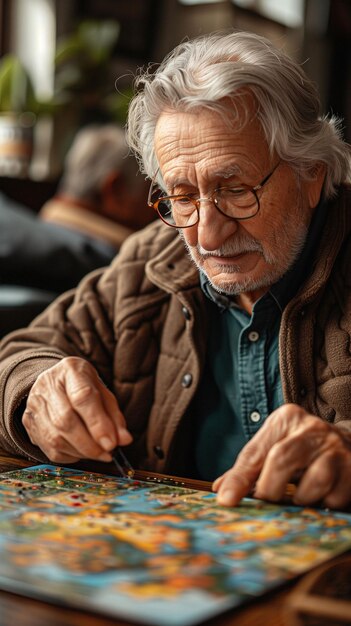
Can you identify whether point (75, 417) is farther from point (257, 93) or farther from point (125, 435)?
point (257, 93)

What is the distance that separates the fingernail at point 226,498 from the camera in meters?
1.12

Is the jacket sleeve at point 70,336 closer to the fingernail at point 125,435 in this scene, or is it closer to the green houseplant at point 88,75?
the fingernail at point 125,435

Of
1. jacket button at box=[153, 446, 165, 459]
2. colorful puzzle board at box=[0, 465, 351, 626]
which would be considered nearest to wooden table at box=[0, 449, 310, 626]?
colorful puzzle board at box=[0, 465, 351, 626]

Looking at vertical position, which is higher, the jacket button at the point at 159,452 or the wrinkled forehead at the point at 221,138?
the wrinkled forehead at the point at 221,138

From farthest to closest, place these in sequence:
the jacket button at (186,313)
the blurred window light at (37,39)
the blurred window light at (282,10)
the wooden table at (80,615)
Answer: the blurred window light at (282,10)
the blurred window light at (37,39)
the jacket button at (186,313)
the wooden table at (80,615)

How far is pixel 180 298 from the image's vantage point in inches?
67.1

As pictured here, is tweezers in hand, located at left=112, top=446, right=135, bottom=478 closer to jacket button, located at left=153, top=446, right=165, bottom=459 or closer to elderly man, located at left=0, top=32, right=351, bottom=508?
elderly man, located at left=0, top=32, right=351, bottom=508

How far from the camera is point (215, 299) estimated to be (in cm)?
171

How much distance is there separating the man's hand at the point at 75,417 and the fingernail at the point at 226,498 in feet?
0.79

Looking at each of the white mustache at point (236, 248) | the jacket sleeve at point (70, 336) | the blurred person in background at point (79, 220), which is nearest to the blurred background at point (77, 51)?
the blurred person in background at point (79, 220)

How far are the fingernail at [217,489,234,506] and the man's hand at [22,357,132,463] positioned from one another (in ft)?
0.79

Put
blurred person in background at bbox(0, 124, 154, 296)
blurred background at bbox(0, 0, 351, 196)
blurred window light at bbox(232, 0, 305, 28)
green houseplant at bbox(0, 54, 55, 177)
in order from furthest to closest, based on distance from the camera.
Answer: blurred window light at bbox(232, 0, 305, 28)
blurred background at bbox(0, 0, 351, 196)
green houseplant at bbox(0, 54, 55, 177)
blurred person in background at bbox(0, 124, 154, 296)

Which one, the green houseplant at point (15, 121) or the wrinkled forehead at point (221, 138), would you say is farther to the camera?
the green houseplant at point (15, 121)

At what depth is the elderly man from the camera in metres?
1.49
